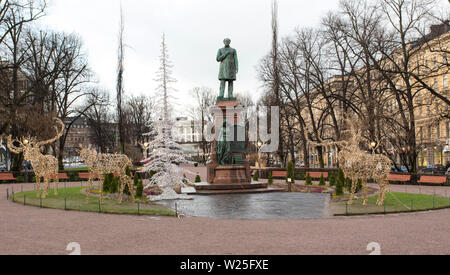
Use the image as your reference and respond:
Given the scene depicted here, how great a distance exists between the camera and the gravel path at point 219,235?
9.10 m

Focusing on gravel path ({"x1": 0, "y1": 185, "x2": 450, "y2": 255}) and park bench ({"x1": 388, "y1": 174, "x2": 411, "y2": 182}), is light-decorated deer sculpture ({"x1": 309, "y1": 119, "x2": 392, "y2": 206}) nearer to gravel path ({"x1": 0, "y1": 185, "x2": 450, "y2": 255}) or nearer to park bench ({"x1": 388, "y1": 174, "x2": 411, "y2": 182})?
gravel path ({"x1": 0, "y1": 185, "x2": 450, "y2": 255})

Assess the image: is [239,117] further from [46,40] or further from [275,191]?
[46,40]

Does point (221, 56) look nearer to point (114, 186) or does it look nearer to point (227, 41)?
point (227, 41)

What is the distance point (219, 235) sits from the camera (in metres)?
10.8

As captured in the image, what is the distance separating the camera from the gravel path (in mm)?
9102

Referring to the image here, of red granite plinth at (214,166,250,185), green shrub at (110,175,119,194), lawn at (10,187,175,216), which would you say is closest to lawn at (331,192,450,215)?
lawn at (10,187,175,216)

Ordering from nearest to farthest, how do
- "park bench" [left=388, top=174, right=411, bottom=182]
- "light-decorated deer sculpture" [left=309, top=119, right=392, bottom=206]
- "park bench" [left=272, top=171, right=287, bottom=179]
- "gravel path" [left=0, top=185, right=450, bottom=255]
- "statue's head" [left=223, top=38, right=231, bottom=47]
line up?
1. "gravel path" [left=0, top=185, right=450, bottom=255]
2. "light-decorated deer sculpture" [left=309, top=119, right=392, bottom=206]
3. "statue's head" [left=223, top=38, right=231, bottom=47]
4. "park bench" [left=388, top=174, right=411, bottom=182]
5. "park bench" [left=272, top=171, right=287, bottom=179]

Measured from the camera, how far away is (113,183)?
20.6m

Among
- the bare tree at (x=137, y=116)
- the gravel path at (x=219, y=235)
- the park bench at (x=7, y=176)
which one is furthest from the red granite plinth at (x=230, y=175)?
the bare tree at (x=137, y=116)

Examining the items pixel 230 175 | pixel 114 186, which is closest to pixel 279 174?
pixel 230 175

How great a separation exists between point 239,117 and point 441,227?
49.2 ft

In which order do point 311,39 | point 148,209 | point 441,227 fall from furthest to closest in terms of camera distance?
point 311,39 → point 148,209 → point 441,227

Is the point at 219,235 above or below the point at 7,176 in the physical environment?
below

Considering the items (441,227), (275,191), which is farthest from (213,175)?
(441,227)
